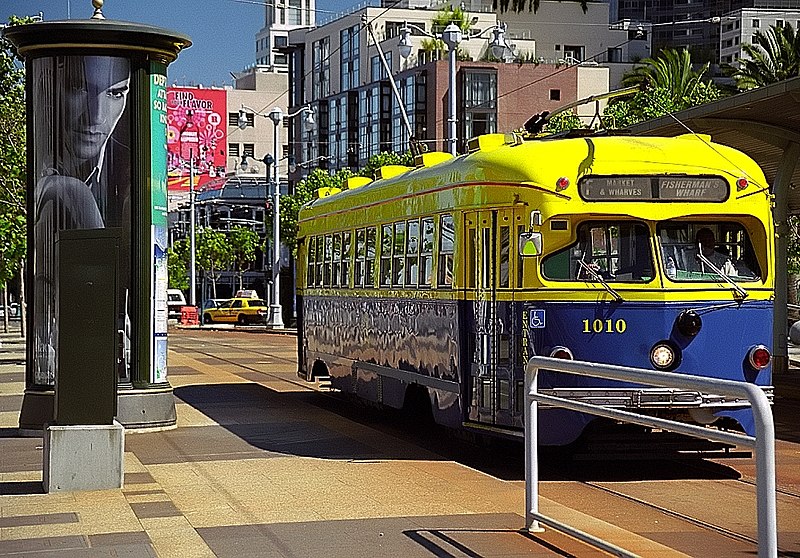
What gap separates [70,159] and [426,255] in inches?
170

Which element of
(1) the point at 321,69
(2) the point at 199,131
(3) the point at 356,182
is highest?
(1) the point at 321,69

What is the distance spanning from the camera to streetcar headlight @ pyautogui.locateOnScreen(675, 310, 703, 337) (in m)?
12.5

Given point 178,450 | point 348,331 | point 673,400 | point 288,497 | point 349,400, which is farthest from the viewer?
point 349,400

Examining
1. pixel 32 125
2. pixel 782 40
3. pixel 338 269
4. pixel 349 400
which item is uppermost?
pixel 782 40

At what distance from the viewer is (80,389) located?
38.0ft

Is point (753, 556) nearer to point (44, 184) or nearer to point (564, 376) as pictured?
point (564, 376)

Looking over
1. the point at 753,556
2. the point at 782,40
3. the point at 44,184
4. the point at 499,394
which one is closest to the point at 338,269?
the point at 44,184

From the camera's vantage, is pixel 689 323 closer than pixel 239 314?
Yes

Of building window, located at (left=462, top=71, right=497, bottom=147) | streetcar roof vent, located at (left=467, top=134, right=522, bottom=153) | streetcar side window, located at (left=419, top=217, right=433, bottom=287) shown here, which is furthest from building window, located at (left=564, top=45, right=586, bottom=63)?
streetcar side window, located at (left=419, top=217, right=433, bottom=287)

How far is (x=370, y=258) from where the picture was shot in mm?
17188

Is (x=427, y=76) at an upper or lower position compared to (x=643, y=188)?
upper

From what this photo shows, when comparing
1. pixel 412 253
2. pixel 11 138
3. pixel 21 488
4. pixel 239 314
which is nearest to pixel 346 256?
pixel 412 253

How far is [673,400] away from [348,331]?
684 cm

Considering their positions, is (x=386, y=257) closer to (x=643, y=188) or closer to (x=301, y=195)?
(x=643, y=188)
